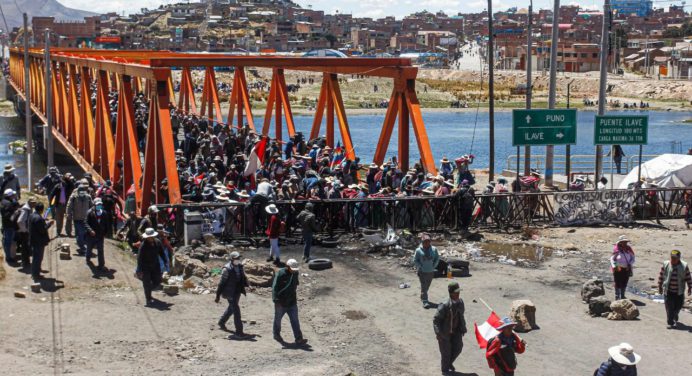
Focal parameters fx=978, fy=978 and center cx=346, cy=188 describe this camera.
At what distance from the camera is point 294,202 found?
64.6 ft

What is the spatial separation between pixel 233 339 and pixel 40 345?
2479 millimetres

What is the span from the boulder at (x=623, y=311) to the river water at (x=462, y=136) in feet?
110

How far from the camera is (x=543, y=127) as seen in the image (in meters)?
24.5

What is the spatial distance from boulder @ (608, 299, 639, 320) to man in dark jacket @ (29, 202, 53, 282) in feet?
28.5

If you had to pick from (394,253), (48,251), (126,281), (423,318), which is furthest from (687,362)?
(48,251)

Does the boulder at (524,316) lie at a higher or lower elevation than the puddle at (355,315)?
higher

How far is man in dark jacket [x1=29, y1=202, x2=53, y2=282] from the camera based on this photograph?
14.9m

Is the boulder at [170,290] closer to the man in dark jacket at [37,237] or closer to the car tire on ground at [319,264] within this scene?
the man in dark jacket at [37,237]

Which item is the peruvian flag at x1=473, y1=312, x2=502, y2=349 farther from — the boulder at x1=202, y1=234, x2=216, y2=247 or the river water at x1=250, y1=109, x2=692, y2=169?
the river water at x1=250, y1=109, x2=692, y2=169

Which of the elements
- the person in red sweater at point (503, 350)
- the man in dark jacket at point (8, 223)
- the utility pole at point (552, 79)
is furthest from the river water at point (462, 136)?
the person in red sweater at point (503, 350)

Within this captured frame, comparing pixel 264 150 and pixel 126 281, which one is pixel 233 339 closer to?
pixel 126 281

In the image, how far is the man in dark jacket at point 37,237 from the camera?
14938 millimetres

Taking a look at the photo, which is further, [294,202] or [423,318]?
[294,202]

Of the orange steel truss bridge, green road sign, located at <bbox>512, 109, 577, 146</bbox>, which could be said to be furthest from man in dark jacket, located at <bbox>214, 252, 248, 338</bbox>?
green road sign, located at <bbox>512, 109, 577, 146</bbox>
